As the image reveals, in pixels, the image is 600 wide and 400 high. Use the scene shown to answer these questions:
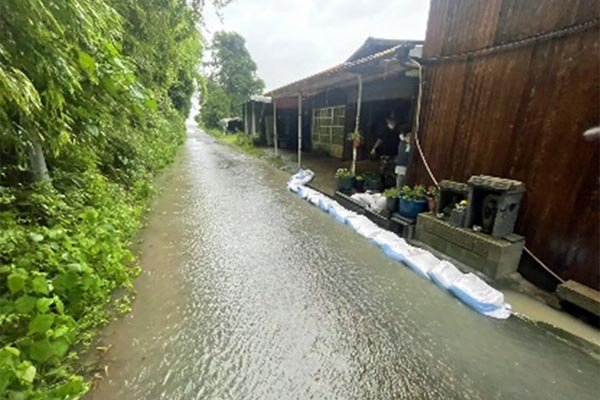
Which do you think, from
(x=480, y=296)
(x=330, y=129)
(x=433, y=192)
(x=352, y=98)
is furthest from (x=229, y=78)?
(x=480, y=296)

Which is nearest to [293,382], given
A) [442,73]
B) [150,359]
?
[150,359]

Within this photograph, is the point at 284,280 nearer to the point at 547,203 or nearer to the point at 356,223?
the point at 356,223

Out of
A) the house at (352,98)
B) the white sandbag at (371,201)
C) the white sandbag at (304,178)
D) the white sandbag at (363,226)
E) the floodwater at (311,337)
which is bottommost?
the floodwater at (311,337)

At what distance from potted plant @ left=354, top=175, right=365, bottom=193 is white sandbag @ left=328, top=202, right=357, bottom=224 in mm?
1119

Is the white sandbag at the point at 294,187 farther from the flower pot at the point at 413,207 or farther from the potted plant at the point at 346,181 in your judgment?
the flower pot at the point at 413,207

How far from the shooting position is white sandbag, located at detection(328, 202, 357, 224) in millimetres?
5796

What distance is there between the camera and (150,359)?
2.35 metres

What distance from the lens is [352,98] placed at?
416 inches

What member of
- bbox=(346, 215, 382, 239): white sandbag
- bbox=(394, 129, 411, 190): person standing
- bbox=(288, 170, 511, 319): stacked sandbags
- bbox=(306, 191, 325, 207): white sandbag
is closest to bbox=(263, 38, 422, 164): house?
bbox=(394, 129, 411, 190): person standing

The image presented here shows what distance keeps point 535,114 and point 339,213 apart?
10.9ft

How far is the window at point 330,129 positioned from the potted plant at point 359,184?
4951 mm

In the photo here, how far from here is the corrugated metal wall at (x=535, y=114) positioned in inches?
127

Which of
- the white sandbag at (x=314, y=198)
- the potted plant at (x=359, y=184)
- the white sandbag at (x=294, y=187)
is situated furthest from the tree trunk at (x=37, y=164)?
the potted plant at (x=359, y=184)

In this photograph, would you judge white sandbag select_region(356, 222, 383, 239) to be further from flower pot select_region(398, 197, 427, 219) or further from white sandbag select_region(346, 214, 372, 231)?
flower pot select_region(398, 197, 427, 219)
